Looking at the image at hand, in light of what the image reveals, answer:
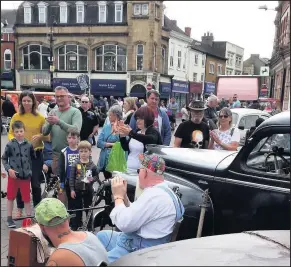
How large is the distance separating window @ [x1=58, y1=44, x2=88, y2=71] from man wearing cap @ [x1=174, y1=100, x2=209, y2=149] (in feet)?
84.0

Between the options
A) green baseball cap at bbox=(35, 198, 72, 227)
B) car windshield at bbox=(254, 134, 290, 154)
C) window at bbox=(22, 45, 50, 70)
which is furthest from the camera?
window at bbox=(22, 45, 50, 70)

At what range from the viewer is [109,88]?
29875 millimetres

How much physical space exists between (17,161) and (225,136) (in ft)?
8.63

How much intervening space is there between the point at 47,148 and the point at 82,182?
1074 mm

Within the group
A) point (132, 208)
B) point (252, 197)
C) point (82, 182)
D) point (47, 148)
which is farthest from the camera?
point (47, 148)

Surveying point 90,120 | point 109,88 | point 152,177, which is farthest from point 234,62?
point 152,177

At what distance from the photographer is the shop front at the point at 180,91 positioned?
107 feet

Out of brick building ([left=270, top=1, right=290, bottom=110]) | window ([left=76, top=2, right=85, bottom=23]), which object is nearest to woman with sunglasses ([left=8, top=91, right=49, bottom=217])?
brick building ([left=270, top=1, right=290, bottom=110])

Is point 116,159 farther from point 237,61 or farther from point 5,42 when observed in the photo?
point 237,61

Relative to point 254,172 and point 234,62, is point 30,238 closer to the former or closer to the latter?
point 254,172

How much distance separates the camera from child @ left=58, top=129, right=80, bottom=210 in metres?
4.32

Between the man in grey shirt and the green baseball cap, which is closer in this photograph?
the green baseball cap

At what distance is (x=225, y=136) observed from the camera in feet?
15.5

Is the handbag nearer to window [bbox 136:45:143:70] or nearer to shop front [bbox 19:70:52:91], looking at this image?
window [bbox 136:45:143:70]
